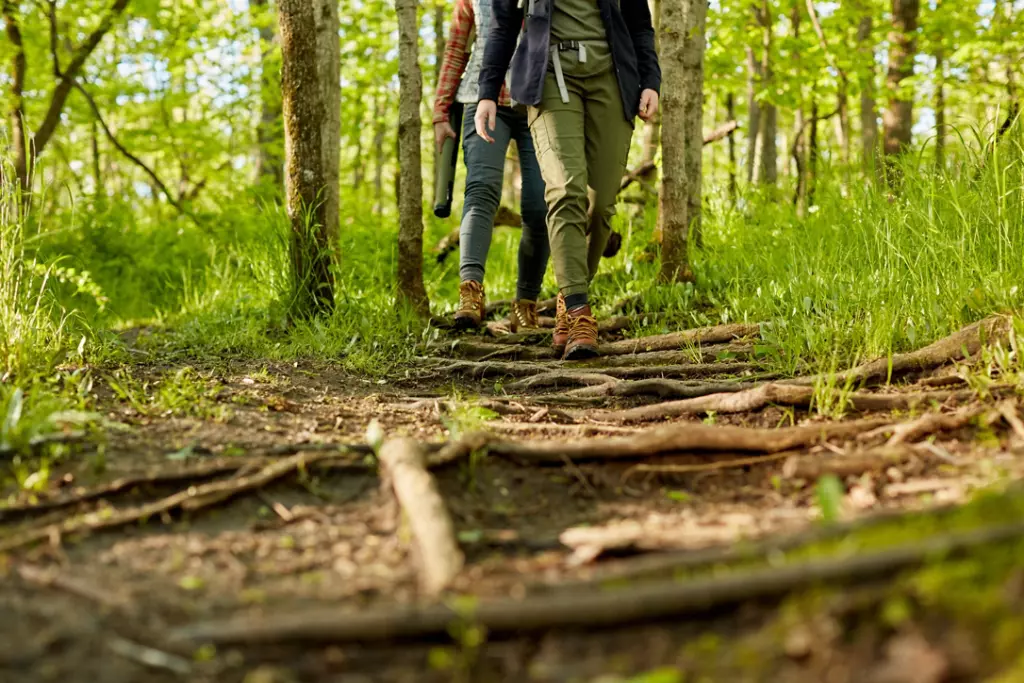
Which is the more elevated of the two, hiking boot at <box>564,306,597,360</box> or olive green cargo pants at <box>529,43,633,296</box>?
olive green cargo pants at <box>529,43,633,296</box>

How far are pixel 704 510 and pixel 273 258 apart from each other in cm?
388

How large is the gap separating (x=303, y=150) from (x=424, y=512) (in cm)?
380

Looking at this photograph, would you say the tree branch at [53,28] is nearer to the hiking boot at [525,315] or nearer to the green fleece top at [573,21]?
the hiking boot at [525,315]

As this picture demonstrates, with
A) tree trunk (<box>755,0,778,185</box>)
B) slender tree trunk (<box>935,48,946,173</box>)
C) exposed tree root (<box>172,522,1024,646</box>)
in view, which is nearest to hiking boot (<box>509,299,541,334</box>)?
slender tree trunk (<box>935,48,946,173</box>)

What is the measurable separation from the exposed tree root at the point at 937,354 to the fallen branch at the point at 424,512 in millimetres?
1810

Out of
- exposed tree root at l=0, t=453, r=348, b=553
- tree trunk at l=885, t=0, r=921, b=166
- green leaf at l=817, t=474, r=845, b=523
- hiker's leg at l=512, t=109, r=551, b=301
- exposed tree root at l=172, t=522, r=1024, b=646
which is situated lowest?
exposed tree root at l=172, t=522, r=1024, b=646

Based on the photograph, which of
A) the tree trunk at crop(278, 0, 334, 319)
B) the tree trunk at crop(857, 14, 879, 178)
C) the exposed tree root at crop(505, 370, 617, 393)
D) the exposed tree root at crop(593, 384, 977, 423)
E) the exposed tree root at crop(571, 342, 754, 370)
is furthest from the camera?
the tree trunk at crop(857, 14, 879, 178)

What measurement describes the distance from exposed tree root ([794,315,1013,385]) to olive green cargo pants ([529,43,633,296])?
1579mm

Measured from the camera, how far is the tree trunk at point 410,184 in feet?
19.1

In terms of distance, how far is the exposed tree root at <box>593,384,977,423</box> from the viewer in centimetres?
327

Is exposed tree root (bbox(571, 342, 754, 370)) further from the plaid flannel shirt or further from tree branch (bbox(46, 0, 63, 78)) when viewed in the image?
tree branch (bbox(46, 0, 63, 78))

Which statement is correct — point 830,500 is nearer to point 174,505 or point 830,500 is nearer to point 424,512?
point 424,512

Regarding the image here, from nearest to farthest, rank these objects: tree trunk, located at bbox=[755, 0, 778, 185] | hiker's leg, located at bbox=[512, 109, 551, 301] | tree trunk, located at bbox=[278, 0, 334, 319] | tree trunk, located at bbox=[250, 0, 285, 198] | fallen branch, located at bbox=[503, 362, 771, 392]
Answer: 1. fallen branch, located at bbox=[503, 362, 771, 392]
2. tree trunk, located at bbox=[278, 0, 334, 319]
3. hiker's leg, located at bbox=[512, 109, 551, 301]
4. tree trunk, located at bbox=[755, 0, 778, 185]
5. tree trunk, located at bbox=[250, 0, 285, 198]

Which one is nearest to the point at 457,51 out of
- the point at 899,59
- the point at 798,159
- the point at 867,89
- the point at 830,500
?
the point at 830,500
